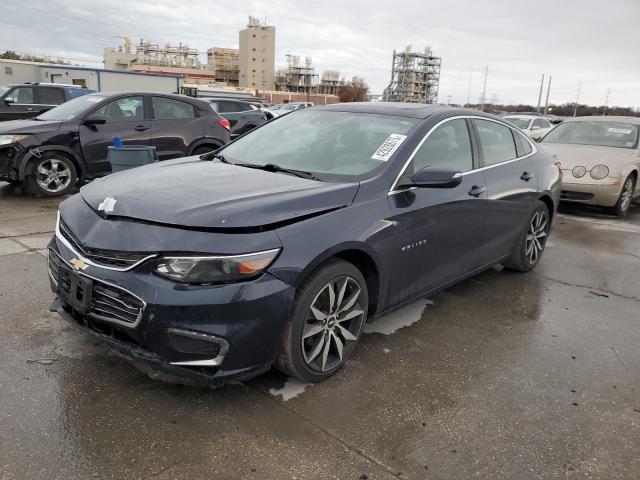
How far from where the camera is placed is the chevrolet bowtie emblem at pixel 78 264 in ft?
8.68

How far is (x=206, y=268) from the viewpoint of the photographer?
245 cm

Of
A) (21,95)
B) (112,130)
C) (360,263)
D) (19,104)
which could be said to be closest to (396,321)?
(360,263)

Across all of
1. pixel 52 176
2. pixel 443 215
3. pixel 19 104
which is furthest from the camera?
pixel 19 104

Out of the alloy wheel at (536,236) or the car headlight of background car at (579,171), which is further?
the car headlight of background car at (579,171)

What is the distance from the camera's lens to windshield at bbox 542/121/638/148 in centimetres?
903

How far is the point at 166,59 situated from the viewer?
11131 centimetres

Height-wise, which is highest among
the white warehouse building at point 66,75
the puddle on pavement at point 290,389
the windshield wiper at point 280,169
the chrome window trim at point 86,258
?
the white warehouse building at point 66,75

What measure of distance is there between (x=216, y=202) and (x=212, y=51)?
136 meters

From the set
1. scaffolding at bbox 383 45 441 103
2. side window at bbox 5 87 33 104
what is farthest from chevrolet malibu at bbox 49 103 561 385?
scaffolding at bbox 383 45 441 103

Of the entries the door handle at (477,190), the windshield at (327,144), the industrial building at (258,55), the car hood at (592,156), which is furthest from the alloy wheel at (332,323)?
the industrial building at (258,55)

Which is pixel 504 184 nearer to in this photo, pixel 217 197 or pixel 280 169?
pixel 280 169

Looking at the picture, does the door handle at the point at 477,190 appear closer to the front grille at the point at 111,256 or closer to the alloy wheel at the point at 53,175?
the front grille at the point at 111,256

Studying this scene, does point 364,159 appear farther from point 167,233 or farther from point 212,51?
point 212,51

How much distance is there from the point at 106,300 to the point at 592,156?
8.29m
